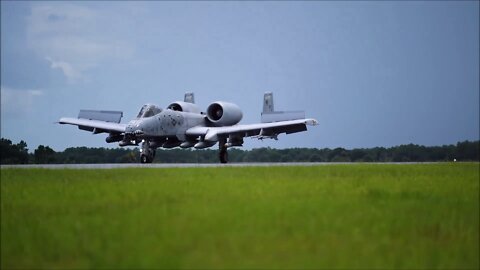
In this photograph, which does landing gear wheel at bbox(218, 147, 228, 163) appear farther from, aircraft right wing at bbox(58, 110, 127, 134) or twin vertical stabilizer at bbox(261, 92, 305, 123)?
aircraft right wing at bbox(58, 110, 127, 134)

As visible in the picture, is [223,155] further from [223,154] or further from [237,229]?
[237,229]

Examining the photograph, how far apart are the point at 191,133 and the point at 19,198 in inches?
1397

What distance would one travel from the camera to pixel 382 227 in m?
9.77

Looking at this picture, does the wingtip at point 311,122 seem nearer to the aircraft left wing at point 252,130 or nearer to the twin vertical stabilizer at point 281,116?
the aircraft left wing at point 252,130

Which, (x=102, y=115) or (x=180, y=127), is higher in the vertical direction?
(x=102, y=115)

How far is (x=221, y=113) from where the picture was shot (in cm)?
5347

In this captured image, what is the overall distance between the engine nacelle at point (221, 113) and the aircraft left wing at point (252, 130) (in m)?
3.94

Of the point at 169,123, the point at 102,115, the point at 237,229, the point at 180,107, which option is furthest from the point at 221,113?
the point at 237,229

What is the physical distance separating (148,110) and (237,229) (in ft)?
119

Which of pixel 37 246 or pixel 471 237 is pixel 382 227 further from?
pixel 37 246

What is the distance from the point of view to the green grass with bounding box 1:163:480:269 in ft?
25.5

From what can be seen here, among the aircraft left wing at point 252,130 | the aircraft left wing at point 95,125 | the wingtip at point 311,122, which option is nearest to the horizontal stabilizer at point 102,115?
the aircraft left wing at point 95,125

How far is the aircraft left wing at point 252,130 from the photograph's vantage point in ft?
154

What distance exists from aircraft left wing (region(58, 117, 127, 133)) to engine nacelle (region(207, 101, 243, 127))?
851 cm
